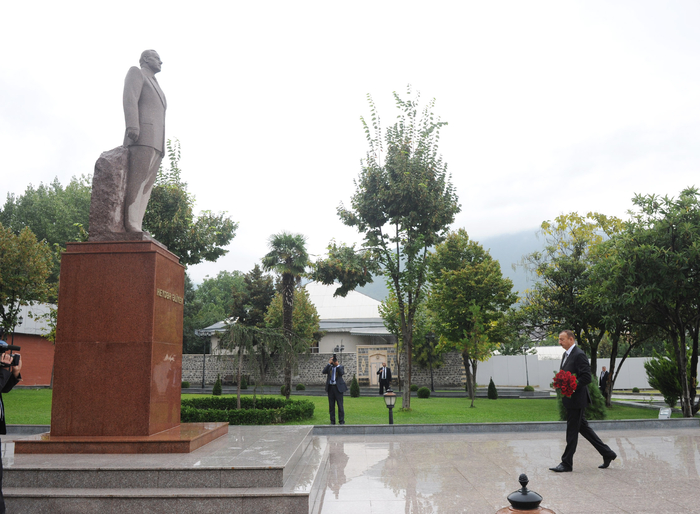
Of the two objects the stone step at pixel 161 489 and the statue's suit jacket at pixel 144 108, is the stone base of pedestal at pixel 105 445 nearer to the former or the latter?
the stone step at pixel 161 489

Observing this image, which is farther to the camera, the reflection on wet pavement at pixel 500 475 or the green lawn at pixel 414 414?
the green lawn at pixel 414 414

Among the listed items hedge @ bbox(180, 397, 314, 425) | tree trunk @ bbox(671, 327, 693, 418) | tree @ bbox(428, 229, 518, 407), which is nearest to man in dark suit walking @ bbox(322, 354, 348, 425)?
hedge @ bbox(180, 397, 314, 425)

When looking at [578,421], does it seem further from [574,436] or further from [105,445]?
[105,445]

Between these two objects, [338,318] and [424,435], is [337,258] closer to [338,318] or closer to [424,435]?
[424,435]

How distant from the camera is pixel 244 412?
13070 mm

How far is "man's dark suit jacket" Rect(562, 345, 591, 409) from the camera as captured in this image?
22.9ft

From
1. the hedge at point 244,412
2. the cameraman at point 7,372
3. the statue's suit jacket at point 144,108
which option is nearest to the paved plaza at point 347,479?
the cameraman at point 7,372

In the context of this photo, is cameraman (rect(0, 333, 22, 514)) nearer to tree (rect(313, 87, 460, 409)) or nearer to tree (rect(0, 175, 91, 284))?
tree (rect(313, 87, 460, 409))

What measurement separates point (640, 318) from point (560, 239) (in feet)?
21.7

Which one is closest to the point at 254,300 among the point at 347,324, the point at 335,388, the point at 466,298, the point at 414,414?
the point at 347,324

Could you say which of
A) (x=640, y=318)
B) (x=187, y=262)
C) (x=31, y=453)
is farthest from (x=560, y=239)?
(x=31, y=453)

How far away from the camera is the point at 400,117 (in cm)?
1817

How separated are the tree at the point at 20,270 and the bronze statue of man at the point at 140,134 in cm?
1779

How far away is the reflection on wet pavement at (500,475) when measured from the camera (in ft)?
17.7
